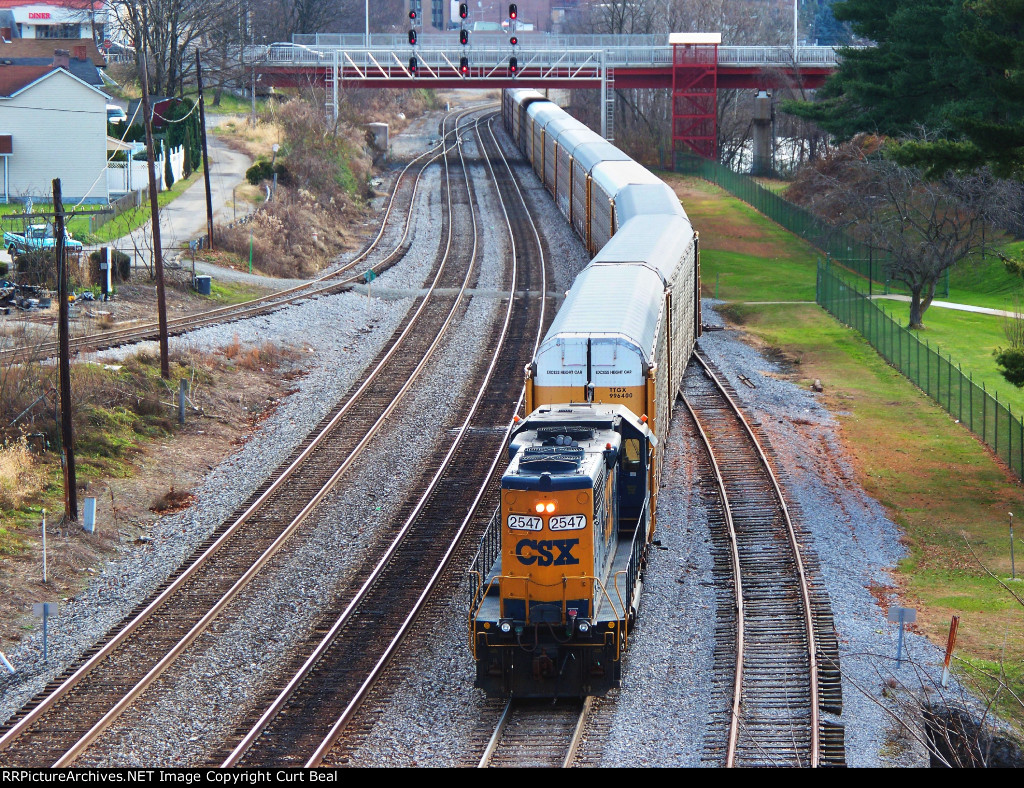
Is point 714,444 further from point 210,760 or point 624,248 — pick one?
point 210,760

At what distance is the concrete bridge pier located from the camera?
85669 millimetres

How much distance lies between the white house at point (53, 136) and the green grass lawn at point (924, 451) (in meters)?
30.2

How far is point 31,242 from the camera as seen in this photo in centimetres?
4019

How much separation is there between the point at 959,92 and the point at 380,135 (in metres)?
43.4

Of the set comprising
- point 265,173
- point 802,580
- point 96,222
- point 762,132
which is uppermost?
point 762,132

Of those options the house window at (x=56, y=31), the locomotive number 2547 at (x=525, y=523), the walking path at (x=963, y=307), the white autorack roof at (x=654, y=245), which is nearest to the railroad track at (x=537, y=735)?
the locomotive number 2547 at (x=525, y=523)

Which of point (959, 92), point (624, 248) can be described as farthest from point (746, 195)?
point (624, 248)

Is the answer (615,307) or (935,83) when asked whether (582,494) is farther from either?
(935,83)

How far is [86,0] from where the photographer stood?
10550 cm

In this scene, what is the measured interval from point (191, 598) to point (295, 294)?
2345 cm

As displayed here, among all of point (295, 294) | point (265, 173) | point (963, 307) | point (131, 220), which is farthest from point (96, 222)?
point (963, 307)

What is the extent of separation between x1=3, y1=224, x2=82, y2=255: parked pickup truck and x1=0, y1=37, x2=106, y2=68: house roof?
46650 mm

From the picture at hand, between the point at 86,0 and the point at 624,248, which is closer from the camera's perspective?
the point at 624,248

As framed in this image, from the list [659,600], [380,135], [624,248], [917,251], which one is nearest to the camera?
[659,600]
